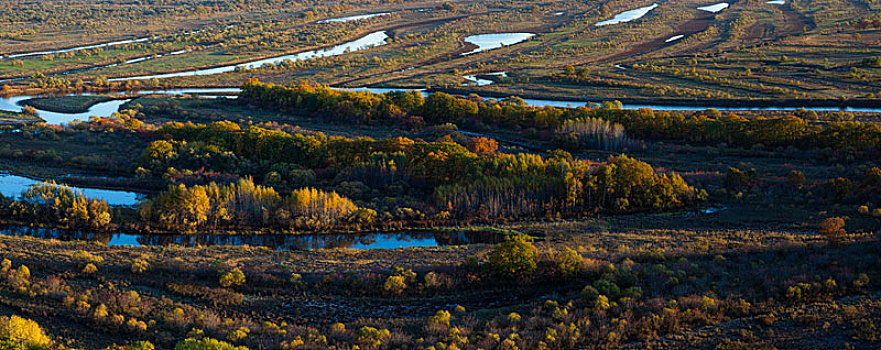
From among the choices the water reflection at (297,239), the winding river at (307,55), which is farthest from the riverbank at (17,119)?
the water reflection at (297,239)

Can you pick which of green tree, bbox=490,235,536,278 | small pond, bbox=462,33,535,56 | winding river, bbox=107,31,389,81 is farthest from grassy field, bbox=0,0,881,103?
green tree, bbox=490,235,536,278

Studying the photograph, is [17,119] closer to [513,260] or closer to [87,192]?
[87,192]

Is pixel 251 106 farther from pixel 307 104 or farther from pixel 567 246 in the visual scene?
pixel 567 246

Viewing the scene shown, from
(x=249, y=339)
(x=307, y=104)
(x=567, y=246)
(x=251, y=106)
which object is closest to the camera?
(x=249, y=339)

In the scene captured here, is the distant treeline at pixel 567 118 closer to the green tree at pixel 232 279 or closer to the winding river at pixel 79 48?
the green tree at pixel 232 279

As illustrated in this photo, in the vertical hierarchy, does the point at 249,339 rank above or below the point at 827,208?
above

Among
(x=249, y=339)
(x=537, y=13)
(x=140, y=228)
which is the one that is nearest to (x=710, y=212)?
(x=249, y=339)
